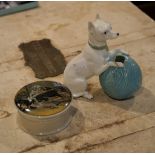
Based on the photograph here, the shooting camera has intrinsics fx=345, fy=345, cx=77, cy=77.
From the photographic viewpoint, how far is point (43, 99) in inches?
32.5

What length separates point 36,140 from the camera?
81 centimetres

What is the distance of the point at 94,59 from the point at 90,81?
0.15 m

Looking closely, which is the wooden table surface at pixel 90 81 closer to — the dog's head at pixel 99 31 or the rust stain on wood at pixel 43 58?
the rust stain on wood at pixel 43 58

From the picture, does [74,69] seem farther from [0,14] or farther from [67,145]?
[0,14]

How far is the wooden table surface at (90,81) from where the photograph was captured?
2.64 feet

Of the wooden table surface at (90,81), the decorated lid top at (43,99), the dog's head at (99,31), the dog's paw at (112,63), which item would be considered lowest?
the wooden table surface at (90,81)

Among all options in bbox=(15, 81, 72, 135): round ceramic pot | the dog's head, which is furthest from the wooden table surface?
the dog's head

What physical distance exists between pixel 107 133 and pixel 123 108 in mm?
101

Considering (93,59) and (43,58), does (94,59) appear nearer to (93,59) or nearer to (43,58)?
(93,59)

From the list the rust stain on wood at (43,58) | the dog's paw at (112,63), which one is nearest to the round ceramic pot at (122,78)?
the dog's paw at (112,63)

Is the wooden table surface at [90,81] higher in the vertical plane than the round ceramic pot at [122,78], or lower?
lower

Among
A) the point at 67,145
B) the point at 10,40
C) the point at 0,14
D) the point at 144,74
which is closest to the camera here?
the point at 67,145

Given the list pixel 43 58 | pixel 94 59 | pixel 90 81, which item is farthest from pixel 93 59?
pixel 43 58

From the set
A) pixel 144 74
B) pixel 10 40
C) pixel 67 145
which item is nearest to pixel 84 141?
pixel 67 145
